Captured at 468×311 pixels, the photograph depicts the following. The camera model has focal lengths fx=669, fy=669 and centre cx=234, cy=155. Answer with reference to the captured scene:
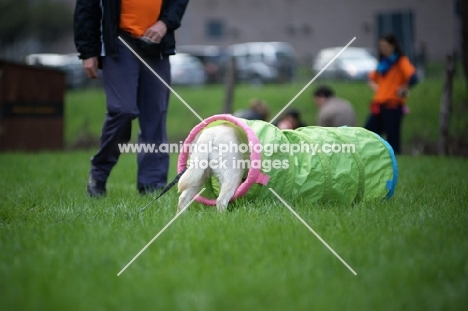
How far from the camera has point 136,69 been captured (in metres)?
5.72

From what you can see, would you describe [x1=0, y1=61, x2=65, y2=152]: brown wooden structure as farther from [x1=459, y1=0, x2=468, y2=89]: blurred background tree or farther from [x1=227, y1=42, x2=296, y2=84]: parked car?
[x1=459, y1=0, x2=468, y2=89]: blurred background tree

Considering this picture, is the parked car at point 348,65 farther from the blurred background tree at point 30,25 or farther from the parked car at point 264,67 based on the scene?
the blurred background tree at point 30,25

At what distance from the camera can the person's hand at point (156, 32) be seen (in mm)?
5707

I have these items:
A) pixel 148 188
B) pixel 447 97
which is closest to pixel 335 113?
pixel 447 97

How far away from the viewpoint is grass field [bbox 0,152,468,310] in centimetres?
280

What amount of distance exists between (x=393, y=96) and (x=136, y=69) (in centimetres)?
477

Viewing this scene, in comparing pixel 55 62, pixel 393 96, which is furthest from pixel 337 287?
pixel 55 62

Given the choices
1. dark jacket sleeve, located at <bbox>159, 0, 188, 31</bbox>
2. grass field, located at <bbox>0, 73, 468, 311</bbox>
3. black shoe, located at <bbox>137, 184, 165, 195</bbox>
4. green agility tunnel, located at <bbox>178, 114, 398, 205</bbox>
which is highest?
dark jacket sleeve, located at <bbox>159, 0, 188, 31</bbox>

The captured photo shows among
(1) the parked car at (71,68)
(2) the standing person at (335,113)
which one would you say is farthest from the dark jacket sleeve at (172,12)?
(1) the parked car at (71,68)

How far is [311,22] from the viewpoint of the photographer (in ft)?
117

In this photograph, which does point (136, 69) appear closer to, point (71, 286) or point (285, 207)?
point (285, 207)

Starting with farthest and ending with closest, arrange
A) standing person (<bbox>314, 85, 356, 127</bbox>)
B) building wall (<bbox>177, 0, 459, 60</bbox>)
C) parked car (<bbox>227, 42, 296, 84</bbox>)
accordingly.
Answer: building wall (<bbox>177, 0, 459, 60</bbox>), parked car (<bbox>227, 42, 296, 84</bbox>), standing person (<bbox>314, 85, 356, 127</bbox>)

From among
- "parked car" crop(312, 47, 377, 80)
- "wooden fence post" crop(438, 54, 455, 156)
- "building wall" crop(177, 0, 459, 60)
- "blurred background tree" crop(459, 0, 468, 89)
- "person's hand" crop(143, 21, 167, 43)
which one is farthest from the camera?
"building wall" crop(177, 0, 459, 60)

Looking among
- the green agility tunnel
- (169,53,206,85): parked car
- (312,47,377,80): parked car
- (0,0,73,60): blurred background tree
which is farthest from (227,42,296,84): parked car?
(0,0,73,60): blurred background tree
